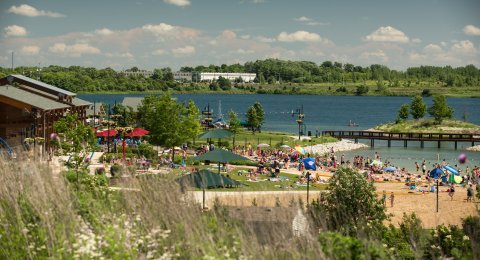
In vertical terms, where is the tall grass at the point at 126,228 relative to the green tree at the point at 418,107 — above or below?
above

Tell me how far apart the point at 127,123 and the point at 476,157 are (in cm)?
3897

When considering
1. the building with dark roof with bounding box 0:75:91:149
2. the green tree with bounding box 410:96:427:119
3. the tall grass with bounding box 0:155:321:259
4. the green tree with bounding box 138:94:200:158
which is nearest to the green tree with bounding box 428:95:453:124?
the green tree with bounding box 410:96:427:119

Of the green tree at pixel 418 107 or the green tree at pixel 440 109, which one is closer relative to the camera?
the green tree at pixel 440 109

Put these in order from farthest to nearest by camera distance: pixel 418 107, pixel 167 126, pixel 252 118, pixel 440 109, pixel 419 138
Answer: pixel 418 107 → pixel 440 109 → pixel 252 118 → pixel 419 138 → pixel 167 126

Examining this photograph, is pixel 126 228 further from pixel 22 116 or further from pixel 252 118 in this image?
pixel 252 118

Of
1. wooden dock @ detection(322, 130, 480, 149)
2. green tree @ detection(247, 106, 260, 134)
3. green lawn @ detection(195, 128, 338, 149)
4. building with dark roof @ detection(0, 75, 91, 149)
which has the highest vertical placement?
building with dark roof @ detection(0, 75, 91, 149)

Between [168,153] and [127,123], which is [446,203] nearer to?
[168,153]

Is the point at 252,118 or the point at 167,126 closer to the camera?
the point at 167,126

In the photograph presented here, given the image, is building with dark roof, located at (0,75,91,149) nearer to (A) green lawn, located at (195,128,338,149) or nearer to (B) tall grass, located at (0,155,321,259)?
(A) green lawn, located at (195,128,338,149)

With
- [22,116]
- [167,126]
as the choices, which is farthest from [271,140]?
[22,116]

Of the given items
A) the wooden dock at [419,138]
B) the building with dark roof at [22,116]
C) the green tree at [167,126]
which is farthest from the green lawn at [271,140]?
the building with dark roof at [22,116]

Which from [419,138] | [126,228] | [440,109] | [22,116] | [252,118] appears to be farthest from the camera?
[440,109]

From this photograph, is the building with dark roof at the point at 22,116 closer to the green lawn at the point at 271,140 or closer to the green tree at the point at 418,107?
the green lawn at the point at 271,140

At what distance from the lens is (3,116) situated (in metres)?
42.2
